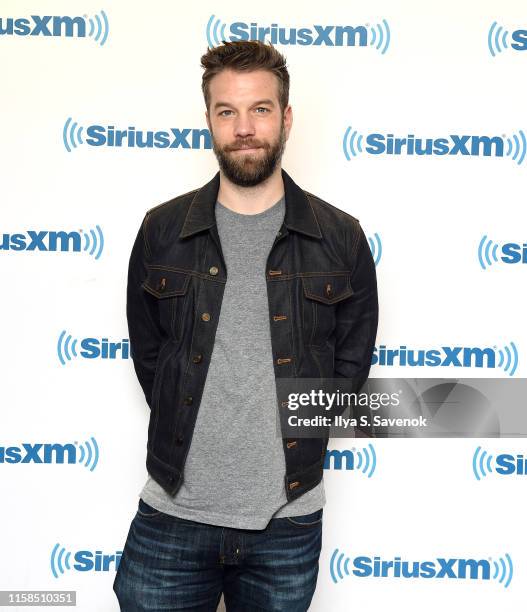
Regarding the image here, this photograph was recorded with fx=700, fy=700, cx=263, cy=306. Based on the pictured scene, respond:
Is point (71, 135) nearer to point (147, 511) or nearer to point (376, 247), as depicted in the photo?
point (376, 247)

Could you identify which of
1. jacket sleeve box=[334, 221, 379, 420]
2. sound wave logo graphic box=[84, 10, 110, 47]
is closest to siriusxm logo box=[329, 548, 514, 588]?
jacket sleeve box=[334, 221, 379, 420]

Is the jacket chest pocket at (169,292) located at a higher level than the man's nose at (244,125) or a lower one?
lower

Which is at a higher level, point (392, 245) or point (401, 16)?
point (401, 16)

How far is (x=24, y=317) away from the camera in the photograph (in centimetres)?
232

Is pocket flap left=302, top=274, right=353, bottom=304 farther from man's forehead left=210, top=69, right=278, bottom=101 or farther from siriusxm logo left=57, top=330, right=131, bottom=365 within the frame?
siriusxm logo left=57, top=330, right=131, bottom=365

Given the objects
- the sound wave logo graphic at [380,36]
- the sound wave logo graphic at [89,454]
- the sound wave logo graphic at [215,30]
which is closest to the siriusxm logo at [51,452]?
the sound wave logo graphic at [89,454]

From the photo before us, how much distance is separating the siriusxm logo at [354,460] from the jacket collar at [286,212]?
0.89 metres

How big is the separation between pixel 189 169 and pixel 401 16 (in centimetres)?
84

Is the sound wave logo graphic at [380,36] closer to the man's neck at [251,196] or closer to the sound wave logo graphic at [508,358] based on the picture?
the man's neck at [251,196]

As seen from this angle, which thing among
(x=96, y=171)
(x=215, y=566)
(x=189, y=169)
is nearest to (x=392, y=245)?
(x=189, y=169)

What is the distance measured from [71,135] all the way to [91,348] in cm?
70

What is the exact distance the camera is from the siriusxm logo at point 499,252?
2311 millimetres

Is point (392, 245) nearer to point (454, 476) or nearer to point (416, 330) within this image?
point (416, 330)

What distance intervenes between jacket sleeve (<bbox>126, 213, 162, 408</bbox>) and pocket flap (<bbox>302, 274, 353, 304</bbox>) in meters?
0.44
